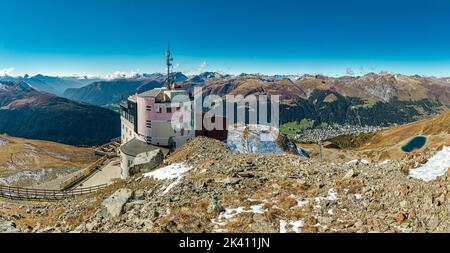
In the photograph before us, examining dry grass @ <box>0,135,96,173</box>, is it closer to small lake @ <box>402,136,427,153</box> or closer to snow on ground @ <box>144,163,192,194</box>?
snow on ground @ <box>144,163,192,194</box>

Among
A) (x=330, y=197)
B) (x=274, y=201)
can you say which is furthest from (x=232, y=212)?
(x=330, y=197)

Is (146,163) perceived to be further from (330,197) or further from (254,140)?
(254,140)

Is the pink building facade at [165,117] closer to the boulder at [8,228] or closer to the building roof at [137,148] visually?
the building roof at [137,148]

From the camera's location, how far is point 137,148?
5134cm

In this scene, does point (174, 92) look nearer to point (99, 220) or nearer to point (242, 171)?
point (242, 171)

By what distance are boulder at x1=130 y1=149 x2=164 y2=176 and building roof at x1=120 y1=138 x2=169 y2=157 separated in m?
6.98

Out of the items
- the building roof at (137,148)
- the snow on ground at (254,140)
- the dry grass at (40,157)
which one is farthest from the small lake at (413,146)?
the dry grass at (40,157)

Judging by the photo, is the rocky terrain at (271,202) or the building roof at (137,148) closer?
the rocky terrain at (271,202)

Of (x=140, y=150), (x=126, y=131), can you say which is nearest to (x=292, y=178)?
(x=140, y=150)

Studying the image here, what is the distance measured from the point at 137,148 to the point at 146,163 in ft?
36.8

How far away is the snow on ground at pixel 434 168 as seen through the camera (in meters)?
25.7

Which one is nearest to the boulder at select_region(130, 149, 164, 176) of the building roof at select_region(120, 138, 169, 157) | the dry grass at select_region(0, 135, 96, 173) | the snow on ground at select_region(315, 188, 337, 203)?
the building roof at select_region(120, 138, 169, 157)

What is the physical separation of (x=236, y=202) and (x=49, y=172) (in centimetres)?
5547
